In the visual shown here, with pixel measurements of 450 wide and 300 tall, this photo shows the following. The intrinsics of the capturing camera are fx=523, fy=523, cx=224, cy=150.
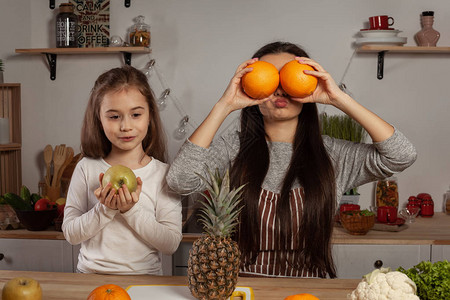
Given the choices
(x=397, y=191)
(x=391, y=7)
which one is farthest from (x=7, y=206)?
(x=391, y=7)

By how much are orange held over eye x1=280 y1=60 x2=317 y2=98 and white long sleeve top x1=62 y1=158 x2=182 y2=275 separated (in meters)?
0.44

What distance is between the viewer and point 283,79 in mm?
1293

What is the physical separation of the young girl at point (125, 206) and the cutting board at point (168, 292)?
0.66 ft

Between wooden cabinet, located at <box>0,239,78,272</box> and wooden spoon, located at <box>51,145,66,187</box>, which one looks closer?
wooden cabinet, located at <box>0,239,78,272</box>

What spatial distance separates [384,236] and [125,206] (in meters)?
1.27

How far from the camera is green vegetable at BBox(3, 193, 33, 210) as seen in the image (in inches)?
83.9

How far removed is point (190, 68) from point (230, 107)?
55.3 inches

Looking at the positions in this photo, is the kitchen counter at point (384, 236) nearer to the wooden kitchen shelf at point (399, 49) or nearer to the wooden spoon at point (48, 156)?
the wooden spoon at point (48, 156)

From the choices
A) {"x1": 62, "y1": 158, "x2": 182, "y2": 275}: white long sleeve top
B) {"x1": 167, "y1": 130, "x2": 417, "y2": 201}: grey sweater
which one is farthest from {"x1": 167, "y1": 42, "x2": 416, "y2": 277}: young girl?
{"x1": 62, "y1": 158, "x2": 182, "y2": 275}: white long sleeve top

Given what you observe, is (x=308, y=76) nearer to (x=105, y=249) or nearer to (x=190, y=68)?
(x=105, y=249)

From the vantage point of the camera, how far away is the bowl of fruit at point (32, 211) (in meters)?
2.15

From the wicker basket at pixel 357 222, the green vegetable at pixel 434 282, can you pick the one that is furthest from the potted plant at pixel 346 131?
the green vegetable at pixel 434 282

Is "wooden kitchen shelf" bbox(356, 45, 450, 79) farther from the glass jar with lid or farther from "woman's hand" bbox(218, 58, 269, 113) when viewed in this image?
"woman's hand" bbox(218, 58, 269, 113)

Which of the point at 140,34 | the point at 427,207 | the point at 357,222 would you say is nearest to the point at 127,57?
the point at 140,34
